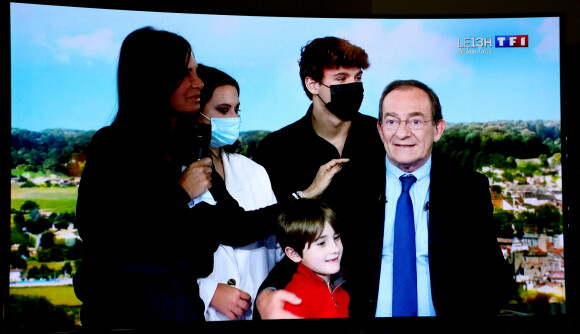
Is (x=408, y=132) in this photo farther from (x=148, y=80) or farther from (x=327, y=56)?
(x=148, y=80)

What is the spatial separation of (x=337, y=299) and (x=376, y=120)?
0.87 metres

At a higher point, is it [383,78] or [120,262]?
[383,78]

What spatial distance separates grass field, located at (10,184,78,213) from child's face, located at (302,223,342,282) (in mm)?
1083

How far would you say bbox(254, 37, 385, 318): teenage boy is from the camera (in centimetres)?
338

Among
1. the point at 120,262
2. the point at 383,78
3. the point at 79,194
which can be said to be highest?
the point at 383,78

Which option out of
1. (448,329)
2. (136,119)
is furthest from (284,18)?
(448,329)

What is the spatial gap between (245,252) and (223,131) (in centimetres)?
57

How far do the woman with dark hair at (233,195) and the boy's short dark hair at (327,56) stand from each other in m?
0.35

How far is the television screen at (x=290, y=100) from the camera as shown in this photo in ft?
10.6

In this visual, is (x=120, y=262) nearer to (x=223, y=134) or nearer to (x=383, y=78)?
(x=223, y=134)

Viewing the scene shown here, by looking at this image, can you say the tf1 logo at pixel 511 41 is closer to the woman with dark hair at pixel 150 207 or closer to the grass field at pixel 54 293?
the woman with dark hair at pixel 150 207

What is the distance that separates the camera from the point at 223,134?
3.35 metres

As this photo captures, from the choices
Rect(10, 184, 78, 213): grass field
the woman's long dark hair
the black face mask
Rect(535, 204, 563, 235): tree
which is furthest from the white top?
Rect(535, 204, 563, 235): tree

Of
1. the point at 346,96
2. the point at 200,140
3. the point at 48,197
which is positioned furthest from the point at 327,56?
the point at 48,197
